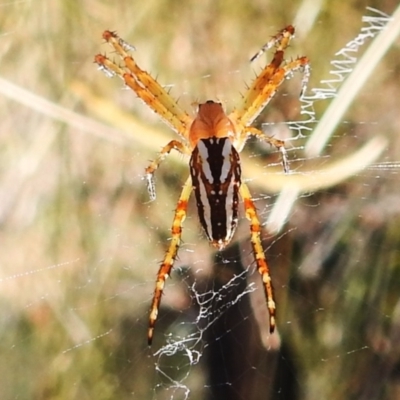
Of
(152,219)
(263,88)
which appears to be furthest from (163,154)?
(152,219)

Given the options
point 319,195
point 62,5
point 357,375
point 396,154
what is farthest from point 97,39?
point 357,375

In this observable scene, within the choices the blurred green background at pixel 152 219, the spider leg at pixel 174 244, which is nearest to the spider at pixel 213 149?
the spider leg at pixel 174 244

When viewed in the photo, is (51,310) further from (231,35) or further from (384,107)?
(384,107)

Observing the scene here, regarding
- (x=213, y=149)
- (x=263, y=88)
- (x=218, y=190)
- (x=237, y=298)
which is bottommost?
(x=237, y=298)

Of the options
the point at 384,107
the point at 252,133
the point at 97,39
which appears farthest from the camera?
the point at 384,107

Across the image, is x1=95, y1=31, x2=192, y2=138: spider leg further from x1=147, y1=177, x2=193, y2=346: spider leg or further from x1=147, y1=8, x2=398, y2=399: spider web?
x1=147, y1=8, x2=398, y2=399: spider web

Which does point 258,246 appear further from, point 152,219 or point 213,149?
point 152,219
